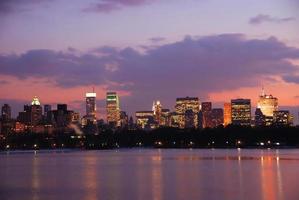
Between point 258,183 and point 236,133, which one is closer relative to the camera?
point 258,183

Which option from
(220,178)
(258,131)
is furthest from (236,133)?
(220,178)

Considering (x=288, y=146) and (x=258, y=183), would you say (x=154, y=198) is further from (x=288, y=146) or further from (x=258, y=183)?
(x=288, y=146)

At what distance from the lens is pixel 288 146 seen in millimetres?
192875

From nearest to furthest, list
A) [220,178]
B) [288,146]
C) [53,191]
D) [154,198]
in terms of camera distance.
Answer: [154,198] < [53,191] < [220,178] < [288,146]

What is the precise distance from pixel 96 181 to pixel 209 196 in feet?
54.7

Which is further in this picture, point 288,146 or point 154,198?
point 288,146

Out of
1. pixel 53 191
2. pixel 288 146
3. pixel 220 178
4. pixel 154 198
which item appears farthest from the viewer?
pixel 288 146

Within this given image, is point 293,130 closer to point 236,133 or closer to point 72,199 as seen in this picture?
point 236,133

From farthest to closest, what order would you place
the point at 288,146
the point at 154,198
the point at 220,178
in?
the point at 288,146
the point at 220,178
the point at 154,198

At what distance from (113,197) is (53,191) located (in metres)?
6.57

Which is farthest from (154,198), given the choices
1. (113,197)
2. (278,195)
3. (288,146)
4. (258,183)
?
(288,146)

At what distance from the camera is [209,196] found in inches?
1656

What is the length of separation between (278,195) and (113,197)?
33.3 feet

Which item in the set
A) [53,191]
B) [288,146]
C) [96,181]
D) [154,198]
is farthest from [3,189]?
[288,146]
